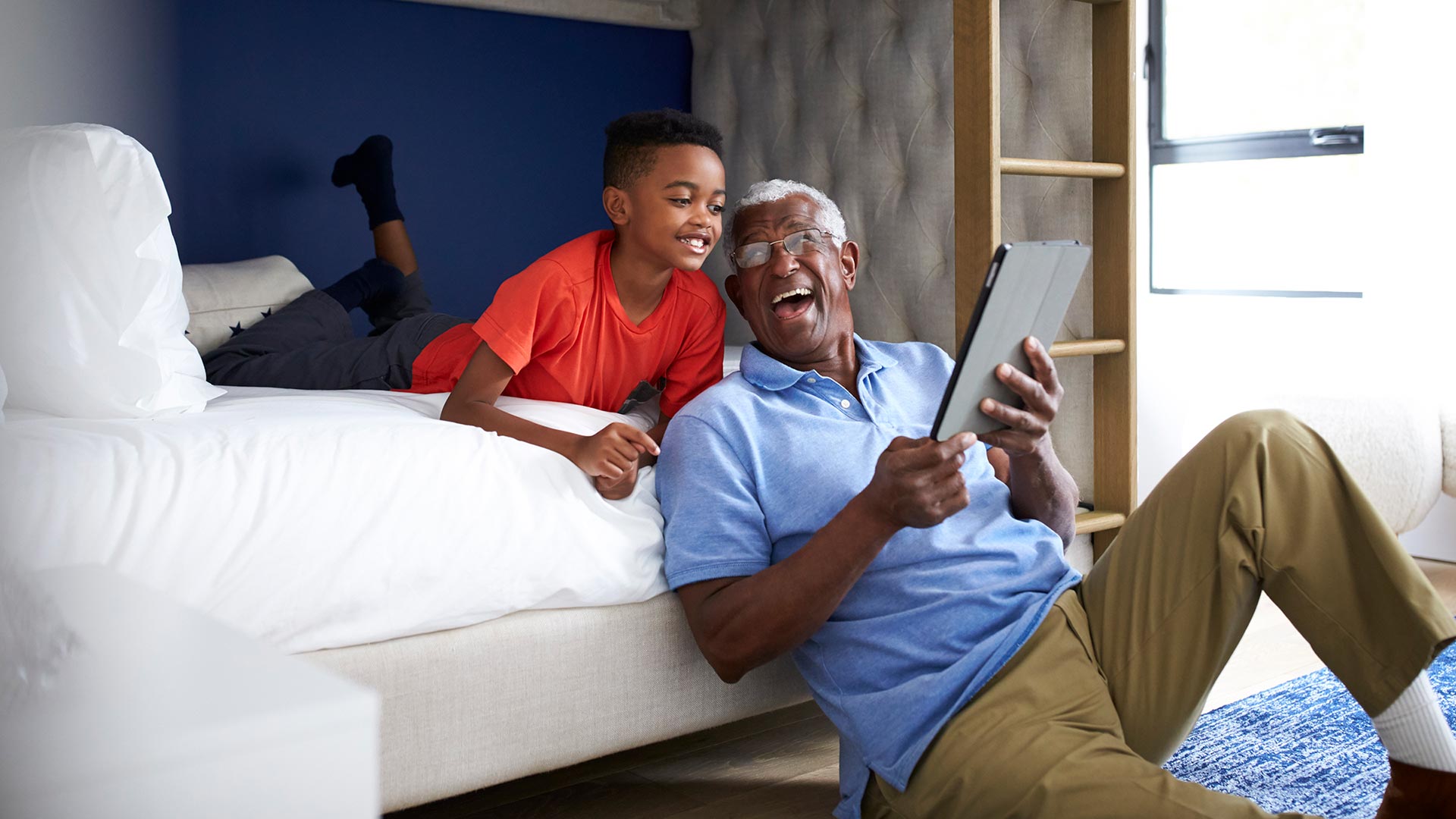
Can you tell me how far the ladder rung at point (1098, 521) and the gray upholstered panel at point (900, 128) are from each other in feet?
0.33

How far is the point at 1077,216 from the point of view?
2223 millimetres

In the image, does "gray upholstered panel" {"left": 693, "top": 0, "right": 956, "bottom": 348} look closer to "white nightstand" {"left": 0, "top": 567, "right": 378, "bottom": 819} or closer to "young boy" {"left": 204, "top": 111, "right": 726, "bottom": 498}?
"young boy" {"left": 204, "top": 111, "right": 726, "bottom": 498}

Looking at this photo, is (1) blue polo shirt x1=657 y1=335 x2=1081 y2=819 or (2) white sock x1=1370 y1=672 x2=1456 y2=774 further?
(1) blue polo shirt x1=657 y1=335 x2=1081 y2=819

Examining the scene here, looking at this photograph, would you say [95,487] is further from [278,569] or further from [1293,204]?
[1293,204]

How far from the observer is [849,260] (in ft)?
5.24

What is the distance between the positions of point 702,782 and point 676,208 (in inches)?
30.2

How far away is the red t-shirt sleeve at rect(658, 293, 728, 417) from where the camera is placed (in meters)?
1.71

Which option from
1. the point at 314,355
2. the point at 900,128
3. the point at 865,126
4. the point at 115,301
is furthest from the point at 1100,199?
the point at 115,301

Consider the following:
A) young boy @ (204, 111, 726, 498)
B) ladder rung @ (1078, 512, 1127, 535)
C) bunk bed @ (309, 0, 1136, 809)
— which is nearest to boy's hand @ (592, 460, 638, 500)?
young boy @ (204, 111, 726, 498)

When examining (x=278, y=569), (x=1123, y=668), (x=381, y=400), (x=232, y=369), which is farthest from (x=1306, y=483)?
(x=232, y=369)

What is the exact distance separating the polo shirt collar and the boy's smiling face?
0.18 metres

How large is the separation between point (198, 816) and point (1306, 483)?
3.64ft

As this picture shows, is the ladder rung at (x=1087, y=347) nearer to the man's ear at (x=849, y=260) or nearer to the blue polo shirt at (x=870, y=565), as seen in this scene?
the man's ear at (x=849, y=260)

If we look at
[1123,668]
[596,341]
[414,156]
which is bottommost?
[1123,668]
